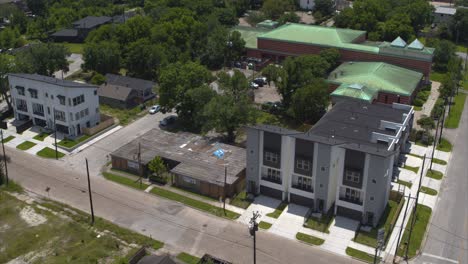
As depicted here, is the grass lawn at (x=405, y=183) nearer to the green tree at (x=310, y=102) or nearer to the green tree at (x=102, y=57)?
the green tree at (x=310, y=102)

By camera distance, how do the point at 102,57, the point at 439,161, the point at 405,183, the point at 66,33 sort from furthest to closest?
1. the point at 66,33
2. the point at 102,57
3. the point at 439,161
4. the point at 405,183

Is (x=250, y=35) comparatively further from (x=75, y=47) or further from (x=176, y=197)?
(x=176, y=197)

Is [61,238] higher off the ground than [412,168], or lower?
lower

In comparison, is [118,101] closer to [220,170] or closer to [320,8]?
[220,170]

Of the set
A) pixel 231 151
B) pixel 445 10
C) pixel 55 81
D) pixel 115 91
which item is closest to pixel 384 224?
pixel 231 151

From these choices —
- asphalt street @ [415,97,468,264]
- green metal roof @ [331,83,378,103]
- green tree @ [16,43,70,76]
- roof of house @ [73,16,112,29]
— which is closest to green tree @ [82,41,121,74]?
green tree @ [16,43,70,76]

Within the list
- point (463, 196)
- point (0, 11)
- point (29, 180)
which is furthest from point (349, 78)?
point (0, 11)

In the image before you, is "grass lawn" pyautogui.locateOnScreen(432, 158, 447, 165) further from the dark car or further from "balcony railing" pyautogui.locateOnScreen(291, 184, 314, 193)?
the dark car
